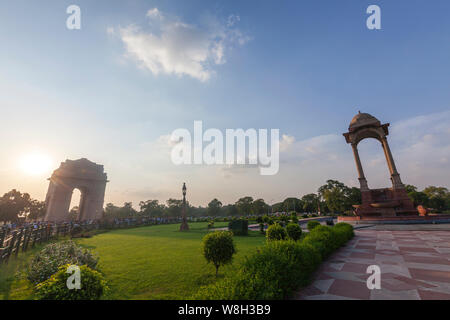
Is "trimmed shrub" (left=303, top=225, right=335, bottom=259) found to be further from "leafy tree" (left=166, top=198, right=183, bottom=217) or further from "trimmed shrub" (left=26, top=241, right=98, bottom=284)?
"leafy tree" (left=166, top=198, right=183, bottom=217)

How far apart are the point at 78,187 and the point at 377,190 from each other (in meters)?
55.7

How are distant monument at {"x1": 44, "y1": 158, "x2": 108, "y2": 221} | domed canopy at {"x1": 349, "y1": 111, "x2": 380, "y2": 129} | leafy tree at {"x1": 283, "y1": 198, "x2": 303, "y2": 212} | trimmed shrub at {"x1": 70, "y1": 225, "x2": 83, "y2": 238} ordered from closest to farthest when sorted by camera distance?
trimmed shrub at {"x1": 70, "y1": 225, "x2": 83, "y2": 238}
domed canopy at {"x1": 349, "y1": 111, "x2": 380, "y2": 129}
distant monument at {"x1": 44, "y1": 158, "x2": 108, "y2": 221}
leafy tree at {"x1": 283, "y1": 198, "x2": 303, "y2": 212}

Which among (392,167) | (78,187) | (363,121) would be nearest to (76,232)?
(78,187)

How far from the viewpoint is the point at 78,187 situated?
1631 inches

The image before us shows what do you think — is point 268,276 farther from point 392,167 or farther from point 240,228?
point 392,167

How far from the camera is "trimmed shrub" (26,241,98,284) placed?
4474 mm

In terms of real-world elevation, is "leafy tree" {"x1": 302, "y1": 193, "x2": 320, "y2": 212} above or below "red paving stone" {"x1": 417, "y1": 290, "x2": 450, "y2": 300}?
above

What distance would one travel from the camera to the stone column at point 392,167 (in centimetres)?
2509

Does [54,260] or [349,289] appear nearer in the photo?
[349,289]

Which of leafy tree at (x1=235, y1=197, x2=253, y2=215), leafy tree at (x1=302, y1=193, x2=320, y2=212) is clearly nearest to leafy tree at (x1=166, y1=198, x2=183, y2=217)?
leafy tree at (x1=235, y1=197, x2=253, y2=215)

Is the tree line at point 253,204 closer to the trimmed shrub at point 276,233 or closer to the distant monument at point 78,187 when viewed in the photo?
the distant monument at point 78,187

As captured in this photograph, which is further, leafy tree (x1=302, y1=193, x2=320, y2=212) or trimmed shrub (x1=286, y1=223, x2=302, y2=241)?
leafy tree (x1=302, y1=193, x2=320, y2=212)
